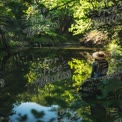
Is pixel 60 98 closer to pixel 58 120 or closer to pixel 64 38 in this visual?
pixel 58 120

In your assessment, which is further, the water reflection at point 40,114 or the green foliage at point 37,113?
the green foliage at point 37,113

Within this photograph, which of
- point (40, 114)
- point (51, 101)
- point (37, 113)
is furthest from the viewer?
point (51, 101)

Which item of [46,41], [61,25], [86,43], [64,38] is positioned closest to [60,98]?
[86,43]

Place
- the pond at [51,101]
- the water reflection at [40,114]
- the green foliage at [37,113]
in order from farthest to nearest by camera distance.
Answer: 1. the green foliage at [37,113]
2. the pond at [51,101]
3. the water reflection at [40,114]

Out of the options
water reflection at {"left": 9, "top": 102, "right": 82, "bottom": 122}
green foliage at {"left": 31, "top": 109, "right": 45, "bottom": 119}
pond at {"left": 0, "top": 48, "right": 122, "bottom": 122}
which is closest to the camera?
water reflection at {"left": 9, "top": 102, "right": 82, "bottom": 122}

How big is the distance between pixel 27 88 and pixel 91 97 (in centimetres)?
426

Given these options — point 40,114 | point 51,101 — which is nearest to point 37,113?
point 40,114

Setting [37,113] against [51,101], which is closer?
[37,113]

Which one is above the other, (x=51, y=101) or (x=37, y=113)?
(x=37, y=113)

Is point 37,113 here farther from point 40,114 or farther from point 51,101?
point 51,101

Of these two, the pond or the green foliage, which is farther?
the green foliage

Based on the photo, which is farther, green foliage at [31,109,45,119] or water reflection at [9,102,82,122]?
green foliage at [31,109,45,119]

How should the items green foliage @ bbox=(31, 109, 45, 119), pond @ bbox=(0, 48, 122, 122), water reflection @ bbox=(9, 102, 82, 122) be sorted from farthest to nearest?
green foliage @ bbox=(31, 109, 45, 119) < pond @ bbox=(0, 48, 122, 122) < water reflection @ bbox=(9, 102, 82, 122)

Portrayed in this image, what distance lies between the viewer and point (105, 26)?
12328 millimetres
